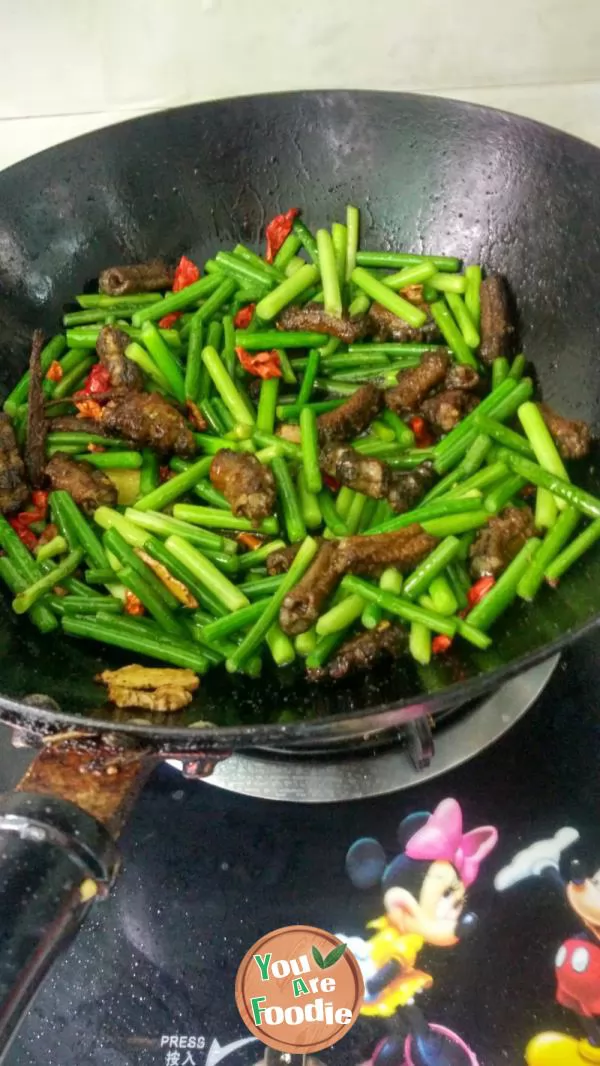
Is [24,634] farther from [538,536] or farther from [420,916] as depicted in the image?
[538,536]

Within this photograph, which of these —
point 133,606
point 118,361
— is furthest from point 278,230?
point 133,606

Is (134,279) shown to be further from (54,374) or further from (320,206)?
(320,206)

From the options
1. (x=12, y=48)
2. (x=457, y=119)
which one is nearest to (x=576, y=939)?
(x=457, y=119)

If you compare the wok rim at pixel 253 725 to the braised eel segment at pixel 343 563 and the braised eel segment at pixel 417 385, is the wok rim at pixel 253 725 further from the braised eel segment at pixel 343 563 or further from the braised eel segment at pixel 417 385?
the braised eel segment at pixel 417 385

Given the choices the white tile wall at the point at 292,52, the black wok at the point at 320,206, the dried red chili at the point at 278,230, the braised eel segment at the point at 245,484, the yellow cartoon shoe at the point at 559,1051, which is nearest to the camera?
the yellow cartoon shoe at the point at 559,1051

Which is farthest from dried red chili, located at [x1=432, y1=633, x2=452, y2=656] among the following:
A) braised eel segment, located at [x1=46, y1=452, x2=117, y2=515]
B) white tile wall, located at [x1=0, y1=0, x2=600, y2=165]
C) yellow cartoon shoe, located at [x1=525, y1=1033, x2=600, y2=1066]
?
white tile wall, located at [x1=0, y1=0, x2=600, y2=165]

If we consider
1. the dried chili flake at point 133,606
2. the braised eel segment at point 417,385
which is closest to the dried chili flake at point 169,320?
the braised eel segment at point 417,385

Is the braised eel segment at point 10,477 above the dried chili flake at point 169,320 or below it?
below
